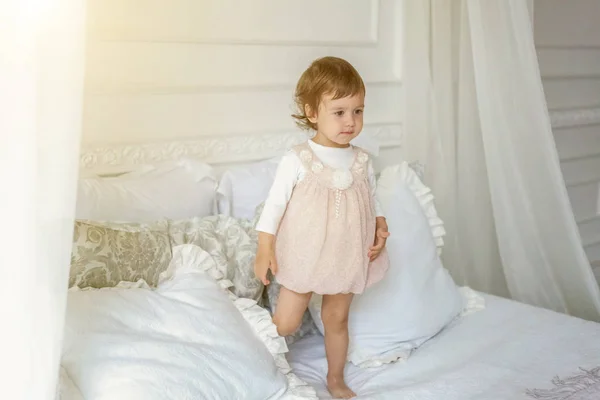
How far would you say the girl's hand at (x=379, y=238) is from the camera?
73.6 inches

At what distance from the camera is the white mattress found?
1.82 meters

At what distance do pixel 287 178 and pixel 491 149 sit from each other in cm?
92

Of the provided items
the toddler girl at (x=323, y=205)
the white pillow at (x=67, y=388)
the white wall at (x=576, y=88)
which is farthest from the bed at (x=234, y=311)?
the white wall at (x=576, y=88)

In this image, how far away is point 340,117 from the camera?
5.85 feet

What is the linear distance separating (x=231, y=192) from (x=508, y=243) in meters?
0.95

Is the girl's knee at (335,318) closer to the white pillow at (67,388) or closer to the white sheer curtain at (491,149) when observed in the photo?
the white pillow at (67,388)

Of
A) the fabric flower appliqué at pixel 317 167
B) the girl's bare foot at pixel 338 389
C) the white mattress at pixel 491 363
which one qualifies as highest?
the fabric flower appliqué at pixel 317 167

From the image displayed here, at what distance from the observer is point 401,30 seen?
2.68 metres

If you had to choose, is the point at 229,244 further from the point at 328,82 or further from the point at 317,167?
the point at 328,82

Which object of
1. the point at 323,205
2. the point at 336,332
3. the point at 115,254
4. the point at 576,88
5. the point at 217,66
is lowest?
the point at 336,332

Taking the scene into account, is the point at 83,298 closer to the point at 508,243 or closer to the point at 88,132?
the point at 88,132

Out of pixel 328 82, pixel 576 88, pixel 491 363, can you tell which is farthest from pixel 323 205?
pixel 576 88

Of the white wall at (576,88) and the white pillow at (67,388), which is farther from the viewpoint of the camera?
the white wall at (576,88)

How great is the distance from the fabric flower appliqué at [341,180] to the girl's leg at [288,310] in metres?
0.28
